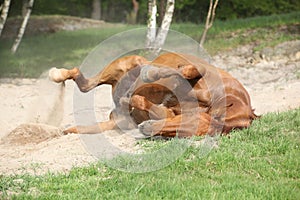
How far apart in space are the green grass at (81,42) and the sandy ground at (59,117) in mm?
2663

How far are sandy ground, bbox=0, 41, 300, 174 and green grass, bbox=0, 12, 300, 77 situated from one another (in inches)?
105

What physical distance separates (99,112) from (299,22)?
39.4 ft

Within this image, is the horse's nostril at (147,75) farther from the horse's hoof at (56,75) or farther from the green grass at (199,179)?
the horse's hoof at (56,75)

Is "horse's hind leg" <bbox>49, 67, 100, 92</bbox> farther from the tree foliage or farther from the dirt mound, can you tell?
the tree foliage

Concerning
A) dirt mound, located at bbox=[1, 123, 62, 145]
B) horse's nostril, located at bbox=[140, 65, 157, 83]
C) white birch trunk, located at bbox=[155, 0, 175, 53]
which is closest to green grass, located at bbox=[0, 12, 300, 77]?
white birch trunk, located at bbox=[155, 0, 175, 53]

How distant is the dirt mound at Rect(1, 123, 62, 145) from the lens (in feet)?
22.7

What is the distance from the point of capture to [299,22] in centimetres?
1894

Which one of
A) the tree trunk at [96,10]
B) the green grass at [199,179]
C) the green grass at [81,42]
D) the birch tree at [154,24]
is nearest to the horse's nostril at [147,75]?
the green grass at [199,179]

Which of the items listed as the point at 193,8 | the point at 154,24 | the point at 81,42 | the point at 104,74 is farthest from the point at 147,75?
the point at 193,8

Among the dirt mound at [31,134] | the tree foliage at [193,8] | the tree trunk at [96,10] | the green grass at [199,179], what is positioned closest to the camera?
the green grass at [199,179]

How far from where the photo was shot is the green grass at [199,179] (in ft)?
15.9

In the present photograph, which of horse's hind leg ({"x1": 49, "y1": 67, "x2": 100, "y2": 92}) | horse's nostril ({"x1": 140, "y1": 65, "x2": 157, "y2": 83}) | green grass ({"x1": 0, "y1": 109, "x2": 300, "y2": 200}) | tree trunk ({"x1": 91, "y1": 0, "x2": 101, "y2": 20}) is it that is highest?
horse's nostril ({"x1": 140, "y1": 65, "x2": 157, "y2": 83})

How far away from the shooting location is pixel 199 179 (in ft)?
17.3

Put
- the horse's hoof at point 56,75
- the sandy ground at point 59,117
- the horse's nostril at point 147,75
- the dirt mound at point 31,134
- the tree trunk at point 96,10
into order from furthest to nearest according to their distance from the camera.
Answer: the tree trunk at point 96,10
the dirt mound at point 31,134
the horse's hoof at point 56,75
the horse's nostril at point 147,75
the sandy ground at point 59,117
